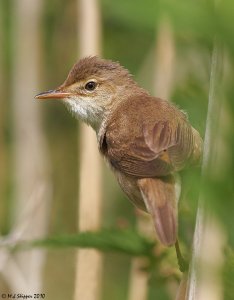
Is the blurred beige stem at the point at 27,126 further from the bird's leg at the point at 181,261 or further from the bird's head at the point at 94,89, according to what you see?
the bird's leg at the point at 181,261

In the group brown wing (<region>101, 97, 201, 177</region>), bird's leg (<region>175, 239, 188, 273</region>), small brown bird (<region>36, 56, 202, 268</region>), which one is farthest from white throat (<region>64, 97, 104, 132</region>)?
bird's leg (<region>175, 239, 188, 273</region>)

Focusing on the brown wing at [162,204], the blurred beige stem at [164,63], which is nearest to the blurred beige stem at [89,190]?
the blurred beige stem at [164,63]

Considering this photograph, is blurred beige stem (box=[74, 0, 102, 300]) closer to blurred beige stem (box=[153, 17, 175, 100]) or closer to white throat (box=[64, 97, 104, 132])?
white throat (box=[64, 97, 104, 132])

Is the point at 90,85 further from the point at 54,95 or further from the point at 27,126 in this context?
the point at 27,126

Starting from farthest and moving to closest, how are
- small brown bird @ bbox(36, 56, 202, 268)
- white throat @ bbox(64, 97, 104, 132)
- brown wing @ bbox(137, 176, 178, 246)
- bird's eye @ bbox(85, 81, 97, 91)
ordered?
1. bird's eye @ bbox(85, 81, 97, 91)
2. white throat @ bbox(64, 97, 104, 132)
3. small brown bird @ bbox(36, 56, 202, 268)
4. brown wing @ bbox(137, 176, 178, 246)

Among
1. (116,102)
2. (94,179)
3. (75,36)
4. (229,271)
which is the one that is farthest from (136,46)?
(229,271)

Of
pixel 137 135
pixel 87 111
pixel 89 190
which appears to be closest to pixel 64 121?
pixel 87 111

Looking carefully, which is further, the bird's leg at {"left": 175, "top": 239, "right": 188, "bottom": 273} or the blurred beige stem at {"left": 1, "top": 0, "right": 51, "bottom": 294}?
the blurred beige stem at {"left": 1, "top": 0, "right": 51, "bottom": 294}
